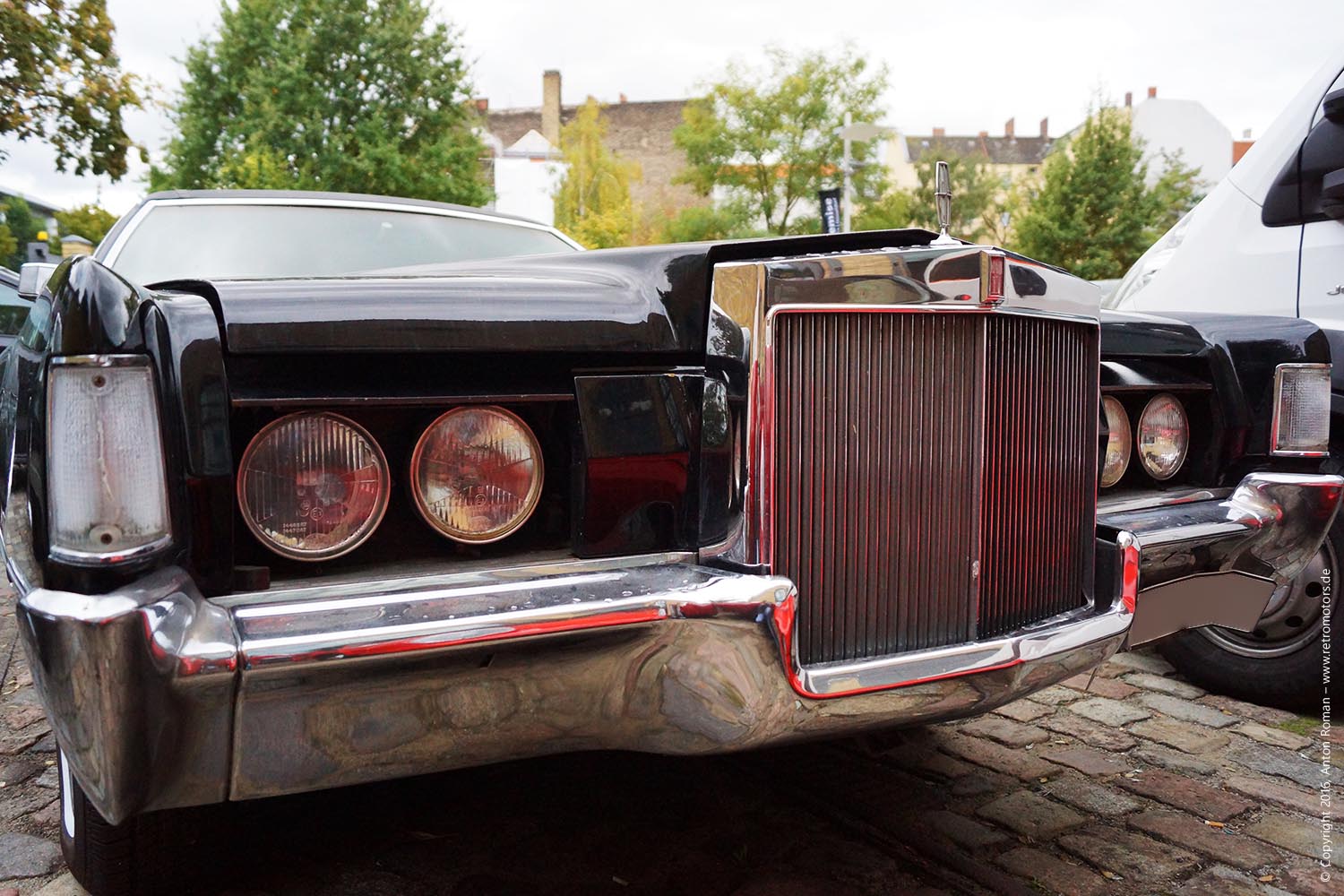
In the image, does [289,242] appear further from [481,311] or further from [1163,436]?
[1163,436]

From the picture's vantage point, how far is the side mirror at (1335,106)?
11.0 ft

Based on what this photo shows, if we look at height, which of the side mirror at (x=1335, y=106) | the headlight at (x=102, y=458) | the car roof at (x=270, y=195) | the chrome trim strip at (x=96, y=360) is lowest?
the headlight at (x=102, y=458)

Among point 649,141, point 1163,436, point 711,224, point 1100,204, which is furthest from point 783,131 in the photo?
point 1163,436

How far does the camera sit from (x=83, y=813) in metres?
1.77

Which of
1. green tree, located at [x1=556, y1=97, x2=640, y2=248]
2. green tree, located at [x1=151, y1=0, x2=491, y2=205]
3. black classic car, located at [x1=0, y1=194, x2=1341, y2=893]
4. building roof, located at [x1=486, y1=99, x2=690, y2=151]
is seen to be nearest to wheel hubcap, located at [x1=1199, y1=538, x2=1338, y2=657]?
black classic car, located at [x1=0, y1=194, x2=1341, y2=893]

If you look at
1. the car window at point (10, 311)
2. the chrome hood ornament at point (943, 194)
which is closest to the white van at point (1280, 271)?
the chrome hood ornament at point (943, 194)

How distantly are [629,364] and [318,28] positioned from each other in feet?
74.8

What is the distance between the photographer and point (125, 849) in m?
1.77

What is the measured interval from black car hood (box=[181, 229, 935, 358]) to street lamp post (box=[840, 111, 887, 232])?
14.6ft

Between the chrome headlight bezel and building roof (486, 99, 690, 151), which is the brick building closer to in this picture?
building roof (486, 99, 690, 151)

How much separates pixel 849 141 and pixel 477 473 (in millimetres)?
19142

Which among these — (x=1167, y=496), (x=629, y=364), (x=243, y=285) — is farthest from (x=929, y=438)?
(x=243, y=285)

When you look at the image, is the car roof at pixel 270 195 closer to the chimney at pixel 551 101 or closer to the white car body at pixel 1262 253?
the white car body at pixel 1262 253

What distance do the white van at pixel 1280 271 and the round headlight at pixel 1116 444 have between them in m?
0.88
